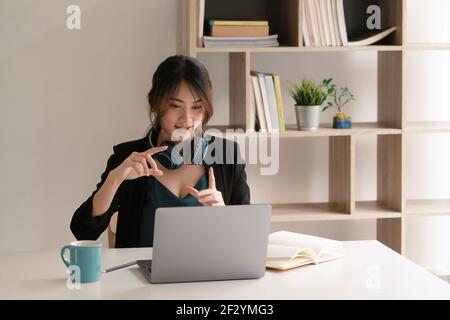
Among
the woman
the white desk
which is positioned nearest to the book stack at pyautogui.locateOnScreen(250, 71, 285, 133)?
the woman

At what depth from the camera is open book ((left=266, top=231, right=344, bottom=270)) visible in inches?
88.0

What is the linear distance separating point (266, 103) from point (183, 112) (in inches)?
31.8

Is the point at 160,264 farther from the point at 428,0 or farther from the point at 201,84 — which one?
the point at 428,0

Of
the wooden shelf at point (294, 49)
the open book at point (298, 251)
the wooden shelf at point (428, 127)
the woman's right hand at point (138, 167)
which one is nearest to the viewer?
the open book at point (298, 251)

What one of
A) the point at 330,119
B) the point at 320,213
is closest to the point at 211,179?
the point at 320,213

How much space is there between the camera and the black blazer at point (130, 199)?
2.65 meters

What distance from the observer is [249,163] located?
12.7 ft

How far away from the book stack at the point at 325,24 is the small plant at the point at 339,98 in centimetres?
19

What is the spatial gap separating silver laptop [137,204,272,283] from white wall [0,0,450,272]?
1.73 meters

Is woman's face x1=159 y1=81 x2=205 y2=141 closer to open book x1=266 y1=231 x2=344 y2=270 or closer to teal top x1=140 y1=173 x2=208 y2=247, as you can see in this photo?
teal top x1=140 y1=173 x2=208 y2=247

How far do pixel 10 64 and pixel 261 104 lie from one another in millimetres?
1140

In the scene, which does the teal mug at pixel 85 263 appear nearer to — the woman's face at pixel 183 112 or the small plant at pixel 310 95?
the woman's face at pixel 183 112

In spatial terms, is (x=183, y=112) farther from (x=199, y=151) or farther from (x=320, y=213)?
(x=320, y=213)

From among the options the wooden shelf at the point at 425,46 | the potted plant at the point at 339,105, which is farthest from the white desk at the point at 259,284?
the wooden shelf at the point at 425,46
